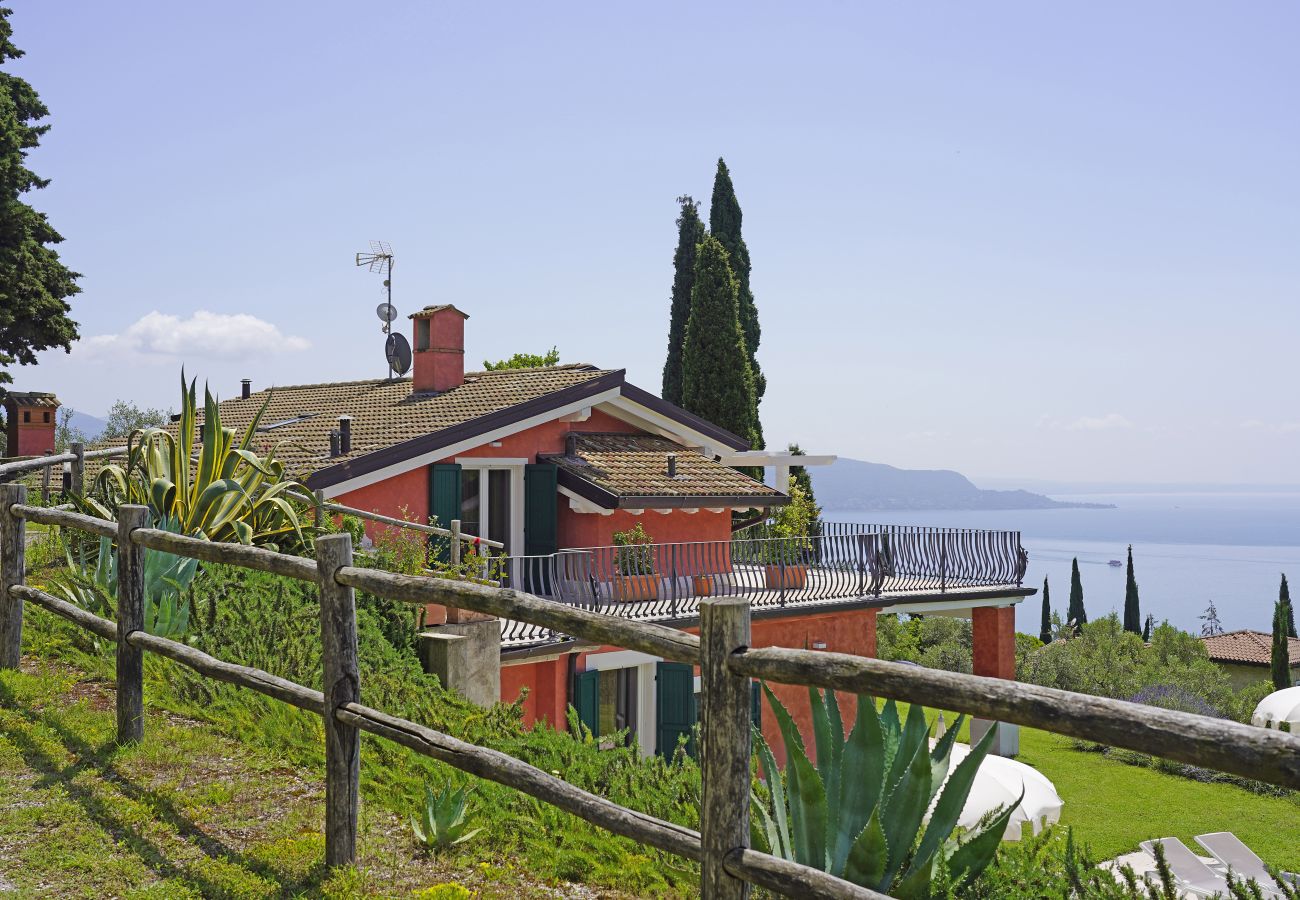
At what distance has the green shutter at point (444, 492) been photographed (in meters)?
17.9

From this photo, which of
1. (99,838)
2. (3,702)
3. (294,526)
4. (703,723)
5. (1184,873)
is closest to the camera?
(703,723)

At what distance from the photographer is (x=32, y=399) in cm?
2091

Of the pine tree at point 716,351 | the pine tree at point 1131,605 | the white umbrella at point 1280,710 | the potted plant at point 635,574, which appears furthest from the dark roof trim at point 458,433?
the pine tree at point 1131,605

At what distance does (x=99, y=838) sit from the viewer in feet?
16.1

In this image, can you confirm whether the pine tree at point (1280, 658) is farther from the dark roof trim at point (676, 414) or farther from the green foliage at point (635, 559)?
the green foliage at point (635, 559)

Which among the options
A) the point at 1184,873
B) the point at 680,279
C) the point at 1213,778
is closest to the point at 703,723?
the point at 1184,873

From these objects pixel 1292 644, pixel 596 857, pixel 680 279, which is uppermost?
pixel 680 279

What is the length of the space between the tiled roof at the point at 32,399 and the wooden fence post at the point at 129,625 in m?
16.9

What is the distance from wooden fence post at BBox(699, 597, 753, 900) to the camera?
3.32 m

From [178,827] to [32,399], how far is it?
1861cm

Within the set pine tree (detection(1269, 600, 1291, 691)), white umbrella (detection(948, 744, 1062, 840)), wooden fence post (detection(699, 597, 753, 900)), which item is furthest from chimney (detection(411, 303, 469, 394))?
pine tree (detection(1269, 600, 1291, 691))

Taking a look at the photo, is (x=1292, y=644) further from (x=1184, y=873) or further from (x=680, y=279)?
(x=1184, y=873)

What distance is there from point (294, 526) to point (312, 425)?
11.5 metres

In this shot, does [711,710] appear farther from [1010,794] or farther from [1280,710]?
[1280,710]
